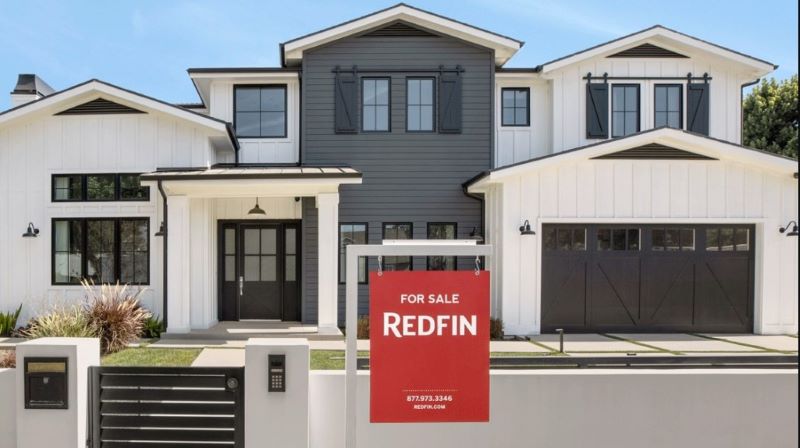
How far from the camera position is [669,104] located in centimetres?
1254

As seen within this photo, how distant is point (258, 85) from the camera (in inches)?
481

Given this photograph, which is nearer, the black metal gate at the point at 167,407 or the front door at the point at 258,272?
the black metal gate at the point at 167,407

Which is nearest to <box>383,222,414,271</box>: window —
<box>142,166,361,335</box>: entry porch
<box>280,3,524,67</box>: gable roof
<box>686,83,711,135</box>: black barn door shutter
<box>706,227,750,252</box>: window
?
<box>142,166,361,335</box>: entry porch

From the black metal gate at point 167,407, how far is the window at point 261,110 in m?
8.89

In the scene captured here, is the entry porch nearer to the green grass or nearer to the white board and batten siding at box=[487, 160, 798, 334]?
the green grass

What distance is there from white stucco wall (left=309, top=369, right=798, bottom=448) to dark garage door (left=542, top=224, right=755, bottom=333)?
6237 mm

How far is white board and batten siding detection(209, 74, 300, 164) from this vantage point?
12086 mm

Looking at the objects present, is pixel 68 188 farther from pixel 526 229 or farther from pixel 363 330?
pixel 526 229

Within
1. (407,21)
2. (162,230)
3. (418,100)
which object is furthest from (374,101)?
(162,230)

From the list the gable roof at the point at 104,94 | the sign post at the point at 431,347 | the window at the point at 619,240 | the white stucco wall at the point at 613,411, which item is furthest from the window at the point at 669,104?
the sign post at the point at 431,347

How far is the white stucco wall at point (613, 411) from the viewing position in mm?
4117

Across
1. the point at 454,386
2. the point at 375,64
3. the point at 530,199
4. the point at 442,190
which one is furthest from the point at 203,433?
the point at 375,64

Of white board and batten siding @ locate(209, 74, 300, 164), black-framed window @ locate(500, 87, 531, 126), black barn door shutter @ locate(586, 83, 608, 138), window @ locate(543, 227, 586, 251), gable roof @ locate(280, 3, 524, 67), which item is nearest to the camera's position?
window @ locate(543, 227, 586, 251)

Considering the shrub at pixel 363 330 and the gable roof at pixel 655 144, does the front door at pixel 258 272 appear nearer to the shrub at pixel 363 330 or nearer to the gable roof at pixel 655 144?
the shrub at pixel 363 330
